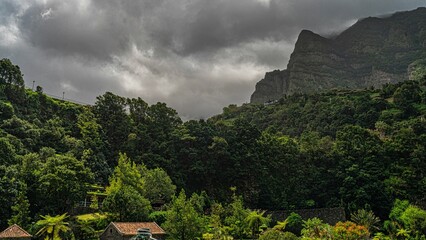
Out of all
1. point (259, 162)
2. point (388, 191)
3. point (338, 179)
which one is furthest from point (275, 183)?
point (388, 191)

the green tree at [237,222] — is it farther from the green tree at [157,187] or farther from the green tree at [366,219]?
the green tree at [366,219]

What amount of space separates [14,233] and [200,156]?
32.4m

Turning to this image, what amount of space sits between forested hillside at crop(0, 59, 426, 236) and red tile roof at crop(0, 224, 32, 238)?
8915 mm

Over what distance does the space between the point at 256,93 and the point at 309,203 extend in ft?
454

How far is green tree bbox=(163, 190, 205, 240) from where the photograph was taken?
44594mm

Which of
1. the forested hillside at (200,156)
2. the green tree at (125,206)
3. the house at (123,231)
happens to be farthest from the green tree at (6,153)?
the house at (123,231)

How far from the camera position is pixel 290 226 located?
5725cm

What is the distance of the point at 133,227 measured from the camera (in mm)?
43844

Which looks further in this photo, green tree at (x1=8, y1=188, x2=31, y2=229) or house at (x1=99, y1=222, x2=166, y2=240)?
green tree at (x1=8, y1=188, x2=31, y2=229)

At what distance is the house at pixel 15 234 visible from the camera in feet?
127

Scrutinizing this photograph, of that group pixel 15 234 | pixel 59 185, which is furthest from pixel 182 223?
pixel 15 234

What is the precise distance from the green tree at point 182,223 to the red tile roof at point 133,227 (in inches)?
37.1

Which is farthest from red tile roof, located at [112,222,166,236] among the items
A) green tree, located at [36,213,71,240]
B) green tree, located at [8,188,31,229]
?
green tree, located at [8,188,31,229]

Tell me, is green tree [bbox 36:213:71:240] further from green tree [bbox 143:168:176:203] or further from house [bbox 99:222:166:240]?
green tree [bbox 143:168:176:203]
